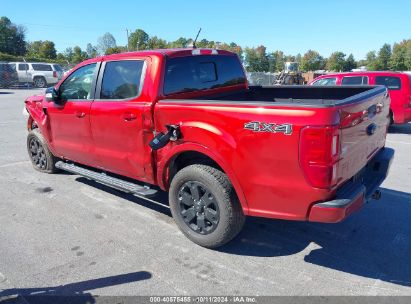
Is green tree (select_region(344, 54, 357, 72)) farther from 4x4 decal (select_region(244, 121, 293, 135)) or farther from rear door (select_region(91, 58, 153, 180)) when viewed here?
4x4 decal (select_region(244, 121, 293, 135))

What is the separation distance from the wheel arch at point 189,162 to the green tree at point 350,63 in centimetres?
11389

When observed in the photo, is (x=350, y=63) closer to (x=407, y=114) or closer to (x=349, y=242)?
(x=407, y=114)

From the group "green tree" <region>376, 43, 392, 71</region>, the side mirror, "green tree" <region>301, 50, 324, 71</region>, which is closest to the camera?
the side mirror

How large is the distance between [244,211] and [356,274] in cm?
113

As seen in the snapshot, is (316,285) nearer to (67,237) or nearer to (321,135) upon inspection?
(321,135)

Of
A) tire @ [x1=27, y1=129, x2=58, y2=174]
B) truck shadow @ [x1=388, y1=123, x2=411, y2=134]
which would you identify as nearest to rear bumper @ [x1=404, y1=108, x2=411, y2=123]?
truck shadow @ [x1=388, y1=123, x2=411, y2=134]

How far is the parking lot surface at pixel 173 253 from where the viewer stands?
3111 mm

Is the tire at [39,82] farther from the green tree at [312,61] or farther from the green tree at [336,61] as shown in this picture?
the green tree at [336,61]

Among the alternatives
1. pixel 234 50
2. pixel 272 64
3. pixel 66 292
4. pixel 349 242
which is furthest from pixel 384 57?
pixel 66 292

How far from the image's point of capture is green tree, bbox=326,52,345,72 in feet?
361

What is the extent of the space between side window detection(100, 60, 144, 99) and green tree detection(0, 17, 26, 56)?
318 ft

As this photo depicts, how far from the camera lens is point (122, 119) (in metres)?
4.22

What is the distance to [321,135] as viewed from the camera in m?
2.78

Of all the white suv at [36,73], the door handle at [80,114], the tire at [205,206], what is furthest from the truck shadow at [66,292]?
the white suv at [36,73]
